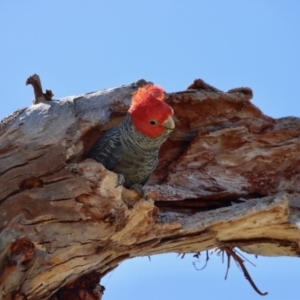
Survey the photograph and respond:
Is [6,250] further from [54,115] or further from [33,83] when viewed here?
[33,83]

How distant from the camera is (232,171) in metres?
5.17

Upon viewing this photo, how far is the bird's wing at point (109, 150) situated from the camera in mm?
4492

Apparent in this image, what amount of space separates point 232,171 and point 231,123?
0.42 meters

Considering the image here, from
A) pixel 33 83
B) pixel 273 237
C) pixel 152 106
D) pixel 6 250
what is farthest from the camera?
pixel 273 237

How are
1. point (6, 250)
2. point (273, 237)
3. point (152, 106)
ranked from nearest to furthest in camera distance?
point (6, 250) < point (152, 106) < point (273, 237)

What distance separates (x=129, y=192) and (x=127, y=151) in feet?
1.18

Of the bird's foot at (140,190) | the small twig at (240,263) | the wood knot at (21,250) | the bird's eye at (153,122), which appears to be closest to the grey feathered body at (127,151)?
the bird's eye at (153,122)

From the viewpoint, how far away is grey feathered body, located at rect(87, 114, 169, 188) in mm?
4402

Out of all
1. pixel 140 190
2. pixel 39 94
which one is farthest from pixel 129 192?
pixel 39 94

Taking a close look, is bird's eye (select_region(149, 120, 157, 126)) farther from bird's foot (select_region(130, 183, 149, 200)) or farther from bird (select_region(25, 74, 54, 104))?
bird (select_region(25, 74, 54, 104))

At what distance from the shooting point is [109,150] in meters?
4.50

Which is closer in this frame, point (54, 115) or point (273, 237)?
point (54, 115)

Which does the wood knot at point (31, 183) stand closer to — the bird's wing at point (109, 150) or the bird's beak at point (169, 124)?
the bird's wing at point (109, 150)

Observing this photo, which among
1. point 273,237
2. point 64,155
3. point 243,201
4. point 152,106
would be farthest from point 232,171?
point 64,155
